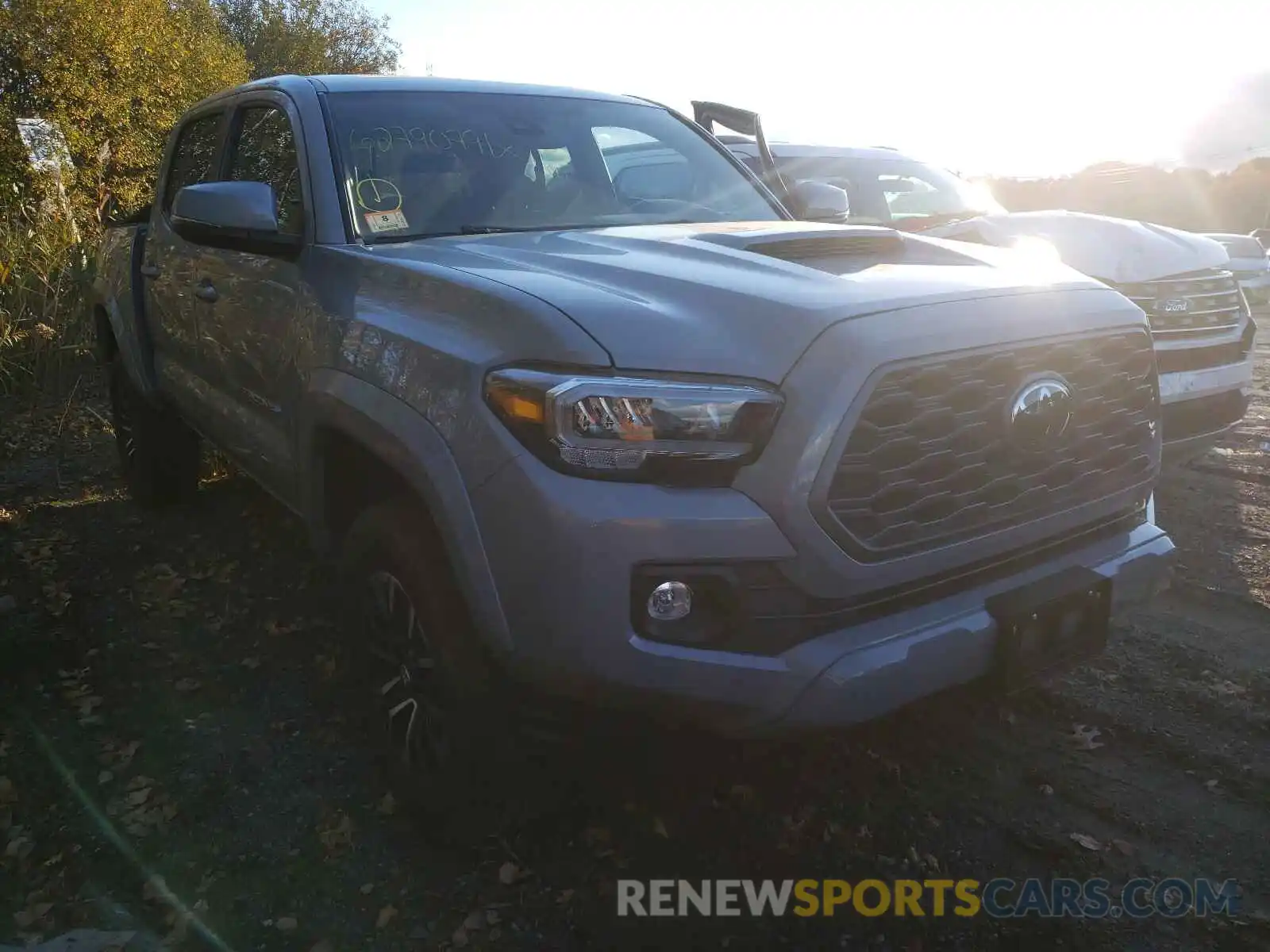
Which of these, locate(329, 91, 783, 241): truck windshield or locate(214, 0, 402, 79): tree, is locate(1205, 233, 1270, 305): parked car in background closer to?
locate(329, 91, 783, 241): truck windshield

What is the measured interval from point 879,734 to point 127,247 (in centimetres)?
389

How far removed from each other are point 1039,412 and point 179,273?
320cm

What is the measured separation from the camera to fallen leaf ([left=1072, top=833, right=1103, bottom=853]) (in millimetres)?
2686

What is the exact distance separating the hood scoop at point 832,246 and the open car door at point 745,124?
1418mm

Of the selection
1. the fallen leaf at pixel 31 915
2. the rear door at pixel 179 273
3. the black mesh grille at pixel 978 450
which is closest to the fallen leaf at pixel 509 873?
the fallen leaf at pixel 31 915

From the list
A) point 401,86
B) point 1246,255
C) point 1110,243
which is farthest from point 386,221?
point 1246,255

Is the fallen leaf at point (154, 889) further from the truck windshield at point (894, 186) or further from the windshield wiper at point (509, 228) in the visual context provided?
the truck windshield at point (894, 186)

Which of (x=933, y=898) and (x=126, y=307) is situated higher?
(x=126, y=307)

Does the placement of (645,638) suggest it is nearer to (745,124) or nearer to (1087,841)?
(1087,841)

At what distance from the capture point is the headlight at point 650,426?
2.09 m

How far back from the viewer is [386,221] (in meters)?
3.13

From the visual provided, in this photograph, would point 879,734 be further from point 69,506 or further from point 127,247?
point 69,506

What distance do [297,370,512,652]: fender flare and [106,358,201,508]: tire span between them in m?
2.59

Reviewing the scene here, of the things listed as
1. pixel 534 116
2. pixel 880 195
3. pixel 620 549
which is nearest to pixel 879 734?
pixel 620 549
